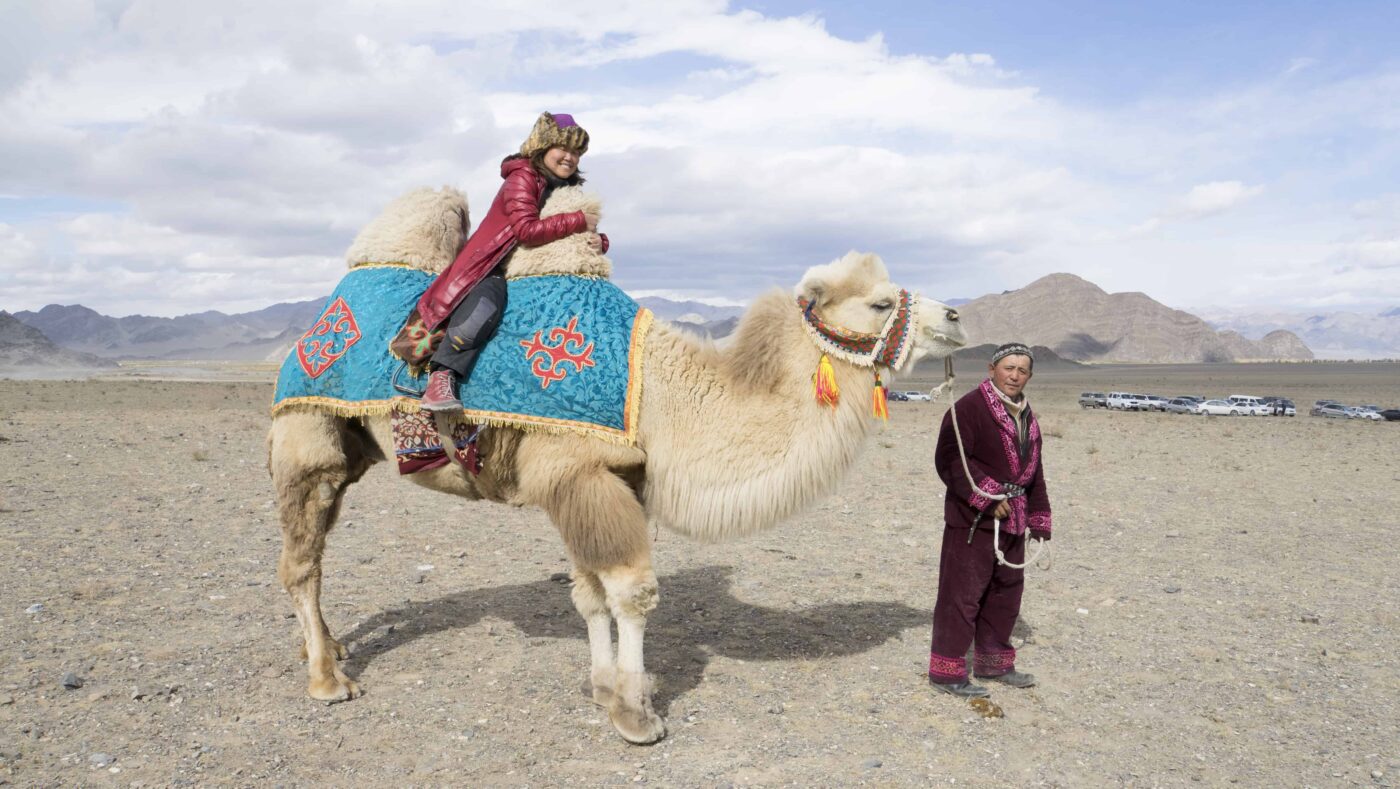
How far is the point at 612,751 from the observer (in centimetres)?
436

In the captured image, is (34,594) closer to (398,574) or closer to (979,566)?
(398,574)

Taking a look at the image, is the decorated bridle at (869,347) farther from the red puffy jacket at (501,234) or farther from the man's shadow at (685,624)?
the man's shadow at (685,624)

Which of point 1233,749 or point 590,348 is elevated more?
point 590,348

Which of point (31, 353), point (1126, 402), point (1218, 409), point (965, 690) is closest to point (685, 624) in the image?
point (965, 690)

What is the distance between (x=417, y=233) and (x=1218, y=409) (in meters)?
34.2

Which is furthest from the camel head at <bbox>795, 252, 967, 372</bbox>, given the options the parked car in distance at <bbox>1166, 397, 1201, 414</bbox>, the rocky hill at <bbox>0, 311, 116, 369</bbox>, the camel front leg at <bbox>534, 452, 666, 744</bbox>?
the rocky hill at <bbox>0, 311, 116, 369</bbox>

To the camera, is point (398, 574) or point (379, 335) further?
point (398, 574)

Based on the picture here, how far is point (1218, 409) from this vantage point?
3312 cm

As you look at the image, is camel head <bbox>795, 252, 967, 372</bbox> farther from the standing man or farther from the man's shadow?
the man's shadow

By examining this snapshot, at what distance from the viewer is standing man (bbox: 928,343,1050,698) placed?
4.81m

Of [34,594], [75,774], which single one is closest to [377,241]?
[75,774]

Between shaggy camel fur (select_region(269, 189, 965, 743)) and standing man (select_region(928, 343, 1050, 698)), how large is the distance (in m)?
0.52

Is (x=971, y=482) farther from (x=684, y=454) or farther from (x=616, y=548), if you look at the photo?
(x=616, y=548)

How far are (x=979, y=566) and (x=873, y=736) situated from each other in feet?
3.45
